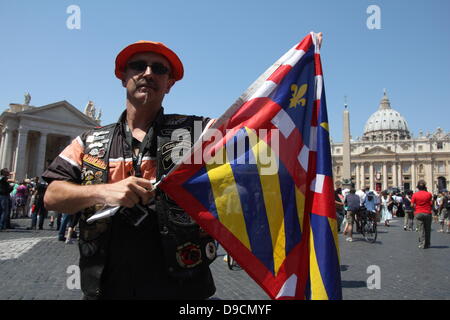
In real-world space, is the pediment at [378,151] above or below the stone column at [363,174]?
above

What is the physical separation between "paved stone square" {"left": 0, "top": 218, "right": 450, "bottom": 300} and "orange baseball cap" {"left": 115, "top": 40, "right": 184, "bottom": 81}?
351 centimetres

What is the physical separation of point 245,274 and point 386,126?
115m

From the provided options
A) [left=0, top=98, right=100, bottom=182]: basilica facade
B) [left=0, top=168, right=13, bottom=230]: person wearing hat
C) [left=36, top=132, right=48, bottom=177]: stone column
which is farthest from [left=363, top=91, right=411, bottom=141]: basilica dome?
[left=0, top=168, right=13, bottom=230]: person wearing hat

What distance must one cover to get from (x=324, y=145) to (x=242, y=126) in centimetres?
41

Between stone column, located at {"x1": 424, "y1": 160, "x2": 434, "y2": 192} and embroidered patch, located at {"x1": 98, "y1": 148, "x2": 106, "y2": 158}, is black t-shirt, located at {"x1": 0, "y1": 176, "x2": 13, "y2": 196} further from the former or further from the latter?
stone column, located at {"x1": 424, "y1": 160, "x2": 434, "y2": 192}

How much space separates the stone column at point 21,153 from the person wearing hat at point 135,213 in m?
39.6

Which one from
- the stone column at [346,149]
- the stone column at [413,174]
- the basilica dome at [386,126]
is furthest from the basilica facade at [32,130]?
the basilica dome at [386,126]

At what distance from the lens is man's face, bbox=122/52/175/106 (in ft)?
5.62

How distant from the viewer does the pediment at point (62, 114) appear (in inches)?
1491

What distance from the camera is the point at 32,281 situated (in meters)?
5.06

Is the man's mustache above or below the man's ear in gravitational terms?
below

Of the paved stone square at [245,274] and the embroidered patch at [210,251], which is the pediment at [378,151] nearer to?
the paved stone square at [245,274]
